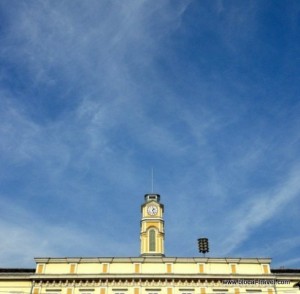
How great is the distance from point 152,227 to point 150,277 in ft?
48.7

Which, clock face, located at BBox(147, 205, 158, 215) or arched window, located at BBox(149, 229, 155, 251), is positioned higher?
clock face, located at BBox(147, 205, 158, 215)

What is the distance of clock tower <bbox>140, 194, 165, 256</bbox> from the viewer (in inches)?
2079

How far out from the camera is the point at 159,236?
5391cm

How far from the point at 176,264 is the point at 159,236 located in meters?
12.5

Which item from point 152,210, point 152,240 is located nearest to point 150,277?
point 152,240

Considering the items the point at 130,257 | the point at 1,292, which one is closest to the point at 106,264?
the point at 130,257

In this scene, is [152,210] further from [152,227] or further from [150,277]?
[150,277]

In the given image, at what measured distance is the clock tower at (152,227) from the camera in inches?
2079

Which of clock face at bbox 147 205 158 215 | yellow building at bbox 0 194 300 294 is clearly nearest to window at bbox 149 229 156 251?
clock face at bbox 147 205 158 215

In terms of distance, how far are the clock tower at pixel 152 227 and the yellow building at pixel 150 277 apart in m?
10.9

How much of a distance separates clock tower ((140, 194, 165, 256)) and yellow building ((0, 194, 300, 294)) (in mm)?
10918

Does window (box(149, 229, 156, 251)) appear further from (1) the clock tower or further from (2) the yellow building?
(2) the yellow building

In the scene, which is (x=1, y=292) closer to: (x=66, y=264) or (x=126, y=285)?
(x=66, y=264)

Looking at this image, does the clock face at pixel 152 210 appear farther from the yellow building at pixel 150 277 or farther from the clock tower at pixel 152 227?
the yellow building at pixel 150 277
